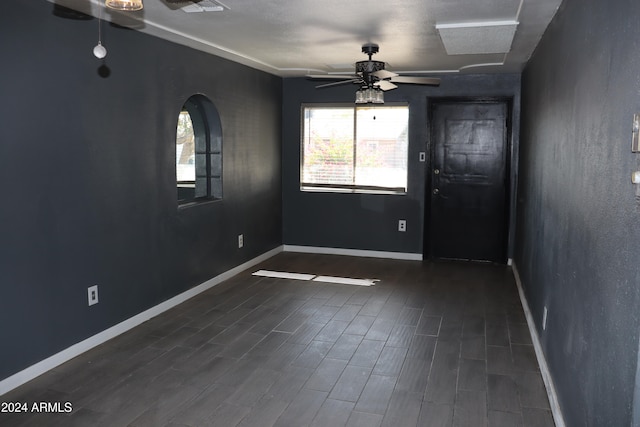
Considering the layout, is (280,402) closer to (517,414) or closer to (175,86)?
(517,414)

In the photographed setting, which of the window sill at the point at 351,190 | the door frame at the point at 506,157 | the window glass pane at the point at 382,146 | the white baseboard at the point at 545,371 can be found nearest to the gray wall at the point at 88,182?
the window sill at the point at 351,190

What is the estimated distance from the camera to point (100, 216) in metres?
3.72

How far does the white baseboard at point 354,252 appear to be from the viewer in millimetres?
6664

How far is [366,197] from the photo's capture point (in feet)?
22.2

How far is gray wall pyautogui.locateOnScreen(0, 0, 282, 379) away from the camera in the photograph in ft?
10.00

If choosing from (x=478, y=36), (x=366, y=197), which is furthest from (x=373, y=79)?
(x=366, y=197)

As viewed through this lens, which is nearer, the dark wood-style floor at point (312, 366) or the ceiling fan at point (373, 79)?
the dark wood-style floor at point (312, 366)

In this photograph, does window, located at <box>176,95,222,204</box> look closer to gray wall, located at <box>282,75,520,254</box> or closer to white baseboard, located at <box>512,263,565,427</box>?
gray wall, located at <box>282,75,520,254</box>

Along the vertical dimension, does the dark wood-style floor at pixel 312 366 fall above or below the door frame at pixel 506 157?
below

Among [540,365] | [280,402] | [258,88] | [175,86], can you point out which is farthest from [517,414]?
[258,88]

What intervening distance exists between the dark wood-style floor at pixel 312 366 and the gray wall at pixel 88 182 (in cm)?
30

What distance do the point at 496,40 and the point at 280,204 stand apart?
3.59 meters

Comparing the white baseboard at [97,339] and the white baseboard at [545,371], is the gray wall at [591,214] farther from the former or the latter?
the white baseboard at [97,339]

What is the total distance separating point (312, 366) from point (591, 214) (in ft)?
6.38
